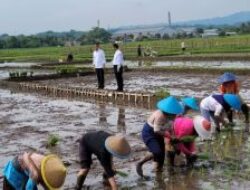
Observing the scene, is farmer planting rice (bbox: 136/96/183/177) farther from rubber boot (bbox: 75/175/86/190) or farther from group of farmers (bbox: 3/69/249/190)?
rubber boot (bbox: 75/175/86/190)

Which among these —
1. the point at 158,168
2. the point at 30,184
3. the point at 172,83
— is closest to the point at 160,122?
the point at 158,168

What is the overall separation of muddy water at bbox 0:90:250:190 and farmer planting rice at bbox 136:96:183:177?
227 mm

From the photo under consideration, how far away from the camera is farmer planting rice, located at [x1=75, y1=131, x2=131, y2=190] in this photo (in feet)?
18.3

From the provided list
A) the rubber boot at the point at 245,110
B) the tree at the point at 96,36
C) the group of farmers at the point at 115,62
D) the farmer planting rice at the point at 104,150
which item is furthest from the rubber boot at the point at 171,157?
the tree at the point at 96,36

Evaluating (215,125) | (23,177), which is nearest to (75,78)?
(215,125)

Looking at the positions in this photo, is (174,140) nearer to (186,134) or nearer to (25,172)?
(186,134)

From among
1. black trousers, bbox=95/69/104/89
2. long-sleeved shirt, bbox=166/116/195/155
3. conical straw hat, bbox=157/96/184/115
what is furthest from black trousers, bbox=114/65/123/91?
conical straw hat, bbox=157/96/184/115

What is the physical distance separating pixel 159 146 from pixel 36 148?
2880 mm

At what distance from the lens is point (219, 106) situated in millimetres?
8430

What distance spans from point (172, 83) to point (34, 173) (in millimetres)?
15072

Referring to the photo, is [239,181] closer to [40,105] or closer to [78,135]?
[78,135]

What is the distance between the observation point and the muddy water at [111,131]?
6.67 meters

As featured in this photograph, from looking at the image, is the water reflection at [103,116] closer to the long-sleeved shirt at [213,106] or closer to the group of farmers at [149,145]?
the long-sleeved shirt at [213,106]

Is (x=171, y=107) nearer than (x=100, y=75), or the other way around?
(x=171, y=107)
